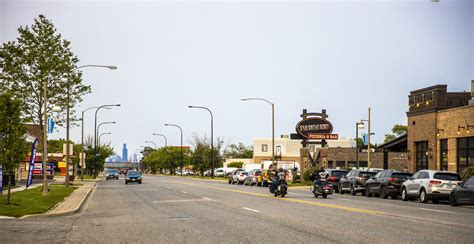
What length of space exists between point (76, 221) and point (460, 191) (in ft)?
56.0

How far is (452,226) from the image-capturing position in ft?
50.0

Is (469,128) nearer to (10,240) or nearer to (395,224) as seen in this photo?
(395,224)

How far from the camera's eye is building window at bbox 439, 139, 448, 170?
1866 inches

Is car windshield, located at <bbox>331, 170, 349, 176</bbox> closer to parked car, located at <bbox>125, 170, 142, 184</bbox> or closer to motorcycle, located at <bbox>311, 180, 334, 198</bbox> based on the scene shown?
motorcycle, located at <bbox>311, 180, 334, 198</bbox>

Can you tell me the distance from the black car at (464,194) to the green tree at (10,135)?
18229 millimetres

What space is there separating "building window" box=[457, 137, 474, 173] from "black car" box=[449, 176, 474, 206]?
1760cm

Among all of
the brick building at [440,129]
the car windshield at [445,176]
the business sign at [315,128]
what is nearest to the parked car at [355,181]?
the car windshield at [445,176]

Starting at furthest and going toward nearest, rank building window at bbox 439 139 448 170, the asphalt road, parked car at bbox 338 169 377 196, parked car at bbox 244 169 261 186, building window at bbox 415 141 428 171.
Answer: parked car at bbox 244 169 261 186
building window at bbox 415 141 428 171
building window at bbox 439 139 448 170
parked car at bbox 338 169 377 196
the asphalt road

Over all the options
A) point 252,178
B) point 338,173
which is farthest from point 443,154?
point 252,178

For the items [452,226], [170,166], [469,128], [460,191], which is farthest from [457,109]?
[170,166]

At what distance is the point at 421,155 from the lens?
51.7 m

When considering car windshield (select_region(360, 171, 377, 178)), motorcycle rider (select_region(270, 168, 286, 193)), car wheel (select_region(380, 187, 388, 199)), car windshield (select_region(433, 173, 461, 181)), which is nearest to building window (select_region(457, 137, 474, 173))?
car windshield (select_region(360, 171, 377, 178))

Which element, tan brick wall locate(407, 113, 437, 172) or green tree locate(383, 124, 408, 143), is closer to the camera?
tan brick wall locate(407, 113, 437, 172)

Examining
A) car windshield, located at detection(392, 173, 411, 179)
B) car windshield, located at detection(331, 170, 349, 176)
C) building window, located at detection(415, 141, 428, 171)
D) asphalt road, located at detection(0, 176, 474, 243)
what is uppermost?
building window, located at detection(415, 141, 428, 171)
